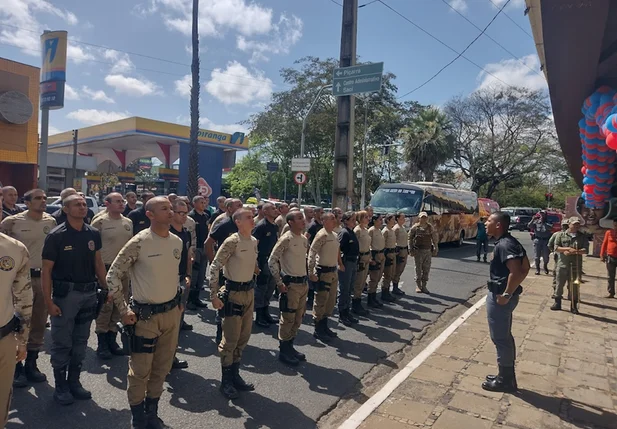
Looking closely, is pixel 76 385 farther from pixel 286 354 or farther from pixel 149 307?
pixel 286 354

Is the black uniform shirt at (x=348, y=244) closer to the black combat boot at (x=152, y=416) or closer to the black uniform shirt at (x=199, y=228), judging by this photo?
the black uniform shirt at (x=199, y=228)

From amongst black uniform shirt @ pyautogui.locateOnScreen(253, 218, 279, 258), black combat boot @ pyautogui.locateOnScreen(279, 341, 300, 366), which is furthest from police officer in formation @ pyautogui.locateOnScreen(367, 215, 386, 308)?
black combat boot @ pyautogui.locateOnScreen(279, 341, 300, 366)

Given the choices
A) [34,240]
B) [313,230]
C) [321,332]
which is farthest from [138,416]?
[313,230]

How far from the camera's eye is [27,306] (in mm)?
2918

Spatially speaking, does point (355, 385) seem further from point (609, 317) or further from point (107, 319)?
point (609, 317)

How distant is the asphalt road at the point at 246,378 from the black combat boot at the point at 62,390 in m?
0.06

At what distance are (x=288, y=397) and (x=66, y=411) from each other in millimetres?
2000

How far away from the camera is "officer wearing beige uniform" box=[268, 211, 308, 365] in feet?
17.1

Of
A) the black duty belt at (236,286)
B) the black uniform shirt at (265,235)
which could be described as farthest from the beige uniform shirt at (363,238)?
the black duty belt at (236,286)

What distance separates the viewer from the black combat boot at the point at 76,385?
13.4ft

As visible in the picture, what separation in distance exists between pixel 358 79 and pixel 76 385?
805 cm

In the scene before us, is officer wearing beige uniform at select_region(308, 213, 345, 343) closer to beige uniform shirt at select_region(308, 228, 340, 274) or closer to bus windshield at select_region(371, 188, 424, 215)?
beige uniform shirt at select_region(308, 228, 340, 274)

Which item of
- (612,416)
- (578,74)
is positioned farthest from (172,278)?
(578,74)

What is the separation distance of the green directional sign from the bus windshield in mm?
7772
